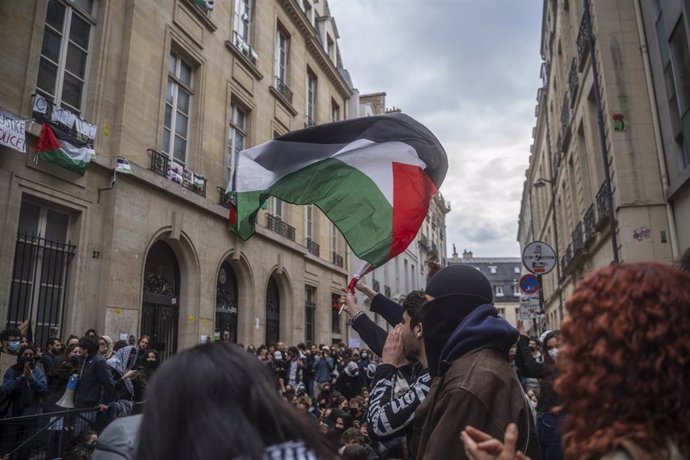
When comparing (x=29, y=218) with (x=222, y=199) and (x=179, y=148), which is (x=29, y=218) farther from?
(x=222, y=199)

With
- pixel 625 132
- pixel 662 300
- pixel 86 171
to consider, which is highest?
pixel 625 132

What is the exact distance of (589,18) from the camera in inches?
480

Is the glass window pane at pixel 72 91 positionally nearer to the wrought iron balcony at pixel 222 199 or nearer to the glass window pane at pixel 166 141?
the glass window pane at pixel 166 141

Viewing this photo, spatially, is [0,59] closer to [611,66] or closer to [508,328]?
[508,328]

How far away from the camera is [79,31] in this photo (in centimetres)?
1076

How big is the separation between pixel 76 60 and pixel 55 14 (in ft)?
2.86

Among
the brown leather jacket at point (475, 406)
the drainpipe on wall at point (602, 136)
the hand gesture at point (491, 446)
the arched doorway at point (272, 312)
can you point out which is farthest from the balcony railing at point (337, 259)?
the hand gesture at point (491, 446)

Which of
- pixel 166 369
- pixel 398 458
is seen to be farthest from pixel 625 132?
pixel 166 369

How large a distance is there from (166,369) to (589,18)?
1344 centimetres

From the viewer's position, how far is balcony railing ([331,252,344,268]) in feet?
78.8

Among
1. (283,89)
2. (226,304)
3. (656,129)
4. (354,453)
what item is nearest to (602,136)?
(656,129)

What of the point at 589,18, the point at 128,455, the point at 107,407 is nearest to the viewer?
the point at 128,455

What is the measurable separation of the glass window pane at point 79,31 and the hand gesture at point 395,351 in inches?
401

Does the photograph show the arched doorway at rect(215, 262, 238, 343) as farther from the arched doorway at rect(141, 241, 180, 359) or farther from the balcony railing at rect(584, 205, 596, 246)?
the balcony railing at rect(584, 205, 596, 246)
